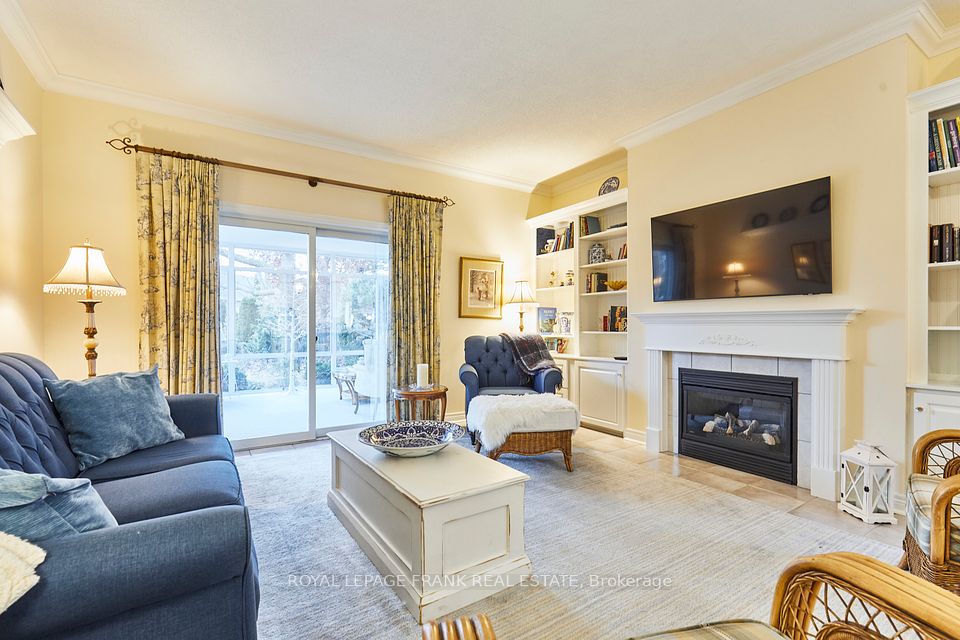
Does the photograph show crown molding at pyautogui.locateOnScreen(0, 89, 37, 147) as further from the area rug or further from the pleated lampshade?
the area rug

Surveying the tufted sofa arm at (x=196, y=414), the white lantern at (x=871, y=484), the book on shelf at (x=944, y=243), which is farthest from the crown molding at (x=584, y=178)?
the tufted sofa arm at (x=196, y=414)

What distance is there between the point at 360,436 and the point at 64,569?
4.73 feet

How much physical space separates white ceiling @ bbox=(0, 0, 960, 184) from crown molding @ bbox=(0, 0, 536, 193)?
3 cm

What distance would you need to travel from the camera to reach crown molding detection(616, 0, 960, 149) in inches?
96.7

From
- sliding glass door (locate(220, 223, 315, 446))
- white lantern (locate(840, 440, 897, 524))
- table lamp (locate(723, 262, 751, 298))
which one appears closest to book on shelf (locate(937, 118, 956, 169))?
table lamp (locate(723, 262, 751, 298))

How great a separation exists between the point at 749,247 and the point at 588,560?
8.05 ft

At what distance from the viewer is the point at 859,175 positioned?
2.67 metres

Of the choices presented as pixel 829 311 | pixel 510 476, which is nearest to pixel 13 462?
pixel 510 476

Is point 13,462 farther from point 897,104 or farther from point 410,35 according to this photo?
point 897,104

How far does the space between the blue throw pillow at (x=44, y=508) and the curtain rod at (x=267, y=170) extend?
324 centimetres

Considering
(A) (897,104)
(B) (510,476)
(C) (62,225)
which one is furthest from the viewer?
(C) (62,225)

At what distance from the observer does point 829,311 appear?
8.64 feet

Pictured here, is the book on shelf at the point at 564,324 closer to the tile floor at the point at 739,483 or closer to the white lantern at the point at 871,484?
the tile floor at the point at 739,483

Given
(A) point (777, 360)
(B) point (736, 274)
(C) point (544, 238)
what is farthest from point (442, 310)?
(A) point (777, 360)
